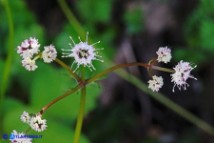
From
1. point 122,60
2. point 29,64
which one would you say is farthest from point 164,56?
point 122,60

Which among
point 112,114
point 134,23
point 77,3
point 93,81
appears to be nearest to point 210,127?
point 112,114

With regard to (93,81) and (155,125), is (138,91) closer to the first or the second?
(155,125)

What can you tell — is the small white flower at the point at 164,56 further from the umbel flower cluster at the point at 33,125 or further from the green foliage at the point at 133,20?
the green foliage at the point at 133,20

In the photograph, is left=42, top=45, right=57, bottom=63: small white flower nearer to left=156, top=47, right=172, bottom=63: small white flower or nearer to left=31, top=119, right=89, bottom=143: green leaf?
left=156, top=47, right=172, bottom=63: small white flower

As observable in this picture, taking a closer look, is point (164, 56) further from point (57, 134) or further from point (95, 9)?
point (95, 9)

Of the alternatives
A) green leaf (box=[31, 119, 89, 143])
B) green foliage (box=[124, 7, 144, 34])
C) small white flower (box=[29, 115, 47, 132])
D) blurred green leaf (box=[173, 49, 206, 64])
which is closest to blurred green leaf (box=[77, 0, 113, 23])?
green foliage (box=[124, 7, 144, 34])

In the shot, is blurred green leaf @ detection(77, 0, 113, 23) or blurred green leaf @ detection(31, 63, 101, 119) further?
blurred green leaf @ detection(77, 0, 113, 23)

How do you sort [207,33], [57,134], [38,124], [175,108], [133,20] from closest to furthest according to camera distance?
[38,124], [57,134], [207,33], [175,108], [133,20]

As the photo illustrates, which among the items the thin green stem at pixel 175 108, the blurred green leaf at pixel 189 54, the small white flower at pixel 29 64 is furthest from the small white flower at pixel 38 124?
the blurred green leaf at pixel 189 54
